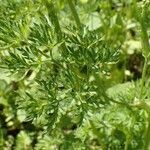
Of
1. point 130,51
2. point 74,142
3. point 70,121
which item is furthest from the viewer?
point 130,51

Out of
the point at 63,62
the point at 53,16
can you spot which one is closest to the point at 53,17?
the point at 53,16

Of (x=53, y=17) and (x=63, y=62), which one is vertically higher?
(x=53, y=17)

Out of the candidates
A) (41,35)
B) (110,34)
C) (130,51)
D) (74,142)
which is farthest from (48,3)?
(130,51)

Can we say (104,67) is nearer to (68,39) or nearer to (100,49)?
(100,49)

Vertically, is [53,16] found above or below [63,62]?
above

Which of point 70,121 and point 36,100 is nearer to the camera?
point 36,100

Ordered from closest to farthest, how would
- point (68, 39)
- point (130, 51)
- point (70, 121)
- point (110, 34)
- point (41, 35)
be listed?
point (41, 35)
point (68, 39)
point (70, 121)
point (110, 34)
point (130, 51)

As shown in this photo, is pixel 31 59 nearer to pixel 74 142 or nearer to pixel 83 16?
pixel 74 142

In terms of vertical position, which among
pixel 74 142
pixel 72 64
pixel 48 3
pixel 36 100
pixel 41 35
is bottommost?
pixel 74 142

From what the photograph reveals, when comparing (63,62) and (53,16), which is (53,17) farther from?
(63,62)

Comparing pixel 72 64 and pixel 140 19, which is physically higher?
pixel 140 19
